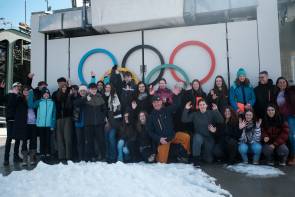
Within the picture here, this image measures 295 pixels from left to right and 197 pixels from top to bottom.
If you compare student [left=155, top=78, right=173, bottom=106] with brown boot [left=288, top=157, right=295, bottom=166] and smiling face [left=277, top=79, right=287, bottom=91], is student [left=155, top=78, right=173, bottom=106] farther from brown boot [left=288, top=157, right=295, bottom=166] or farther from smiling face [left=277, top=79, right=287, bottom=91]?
brown boot [left=288, top=157, right=295, bottom=166]

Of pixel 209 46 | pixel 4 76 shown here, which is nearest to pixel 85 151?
pixel 209 46

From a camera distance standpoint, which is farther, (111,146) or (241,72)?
(111,146)

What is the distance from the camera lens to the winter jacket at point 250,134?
5.48 metres

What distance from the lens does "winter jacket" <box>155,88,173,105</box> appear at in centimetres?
625

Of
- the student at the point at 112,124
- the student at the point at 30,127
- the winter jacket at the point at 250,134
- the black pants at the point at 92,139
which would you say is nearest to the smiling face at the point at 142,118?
the student at the point at 112,124

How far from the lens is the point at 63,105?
21.8 ft

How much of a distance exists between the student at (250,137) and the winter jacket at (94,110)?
2657 millimetres

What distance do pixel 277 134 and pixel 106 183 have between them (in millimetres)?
3237

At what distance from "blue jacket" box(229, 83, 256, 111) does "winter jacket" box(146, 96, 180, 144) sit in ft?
4.02

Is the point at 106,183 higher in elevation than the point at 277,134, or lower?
lower

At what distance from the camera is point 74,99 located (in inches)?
259

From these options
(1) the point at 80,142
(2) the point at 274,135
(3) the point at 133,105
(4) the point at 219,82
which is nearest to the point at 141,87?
(3) the point at 133,105

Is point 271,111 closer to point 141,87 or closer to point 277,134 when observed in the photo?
point 277,134

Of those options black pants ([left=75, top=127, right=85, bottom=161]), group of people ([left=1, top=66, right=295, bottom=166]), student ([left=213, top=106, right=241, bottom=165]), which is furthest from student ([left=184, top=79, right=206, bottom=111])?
black pants ([left=75, top=127, right=85, bottom=161])
